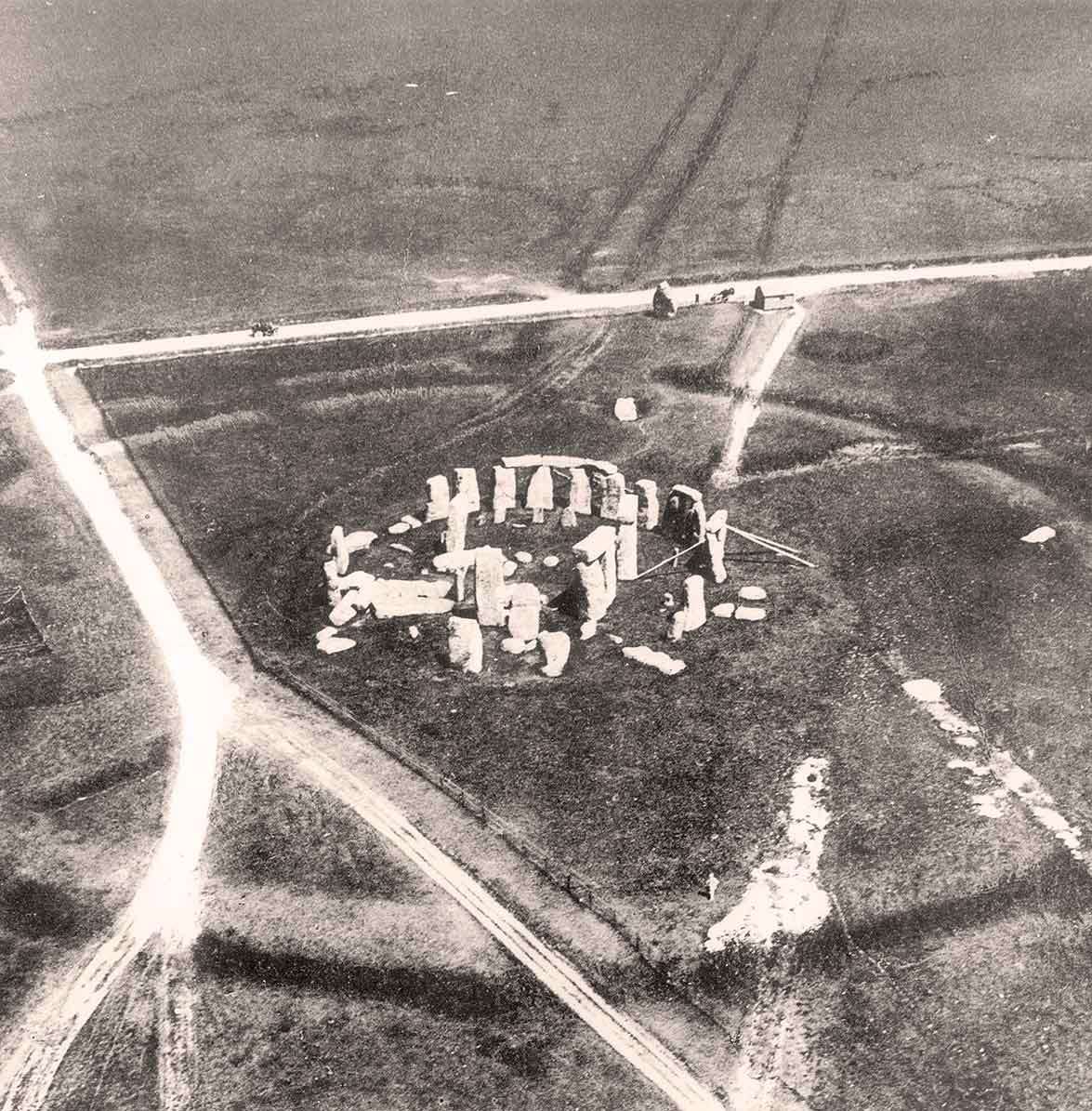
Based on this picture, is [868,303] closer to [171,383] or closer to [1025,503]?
[1025,503]

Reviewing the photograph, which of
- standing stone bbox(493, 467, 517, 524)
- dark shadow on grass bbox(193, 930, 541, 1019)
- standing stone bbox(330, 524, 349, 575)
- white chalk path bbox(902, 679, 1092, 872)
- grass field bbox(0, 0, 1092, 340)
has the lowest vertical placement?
grass field bbox(0, 0, 1092, 340)

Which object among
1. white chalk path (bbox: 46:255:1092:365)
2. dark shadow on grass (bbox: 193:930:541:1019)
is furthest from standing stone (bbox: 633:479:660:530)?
white chalk path (bbox: 46:255:1092:365)

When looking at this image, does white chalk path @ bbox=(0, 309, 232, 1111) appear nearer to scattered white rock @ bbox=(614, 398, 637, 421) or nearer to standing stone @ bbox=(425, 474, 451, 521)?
standing stone @ bbox=(425, 474, 451, 521)

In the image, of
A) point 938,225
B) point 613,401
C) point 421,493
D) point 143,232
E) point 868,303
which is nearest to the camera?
point 421,493

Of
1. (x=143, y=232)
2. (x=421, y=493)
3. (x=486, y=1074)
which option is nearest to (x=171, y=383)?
(x=421, y=493)

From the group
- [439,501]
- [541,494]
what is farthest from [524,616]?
[439,501]

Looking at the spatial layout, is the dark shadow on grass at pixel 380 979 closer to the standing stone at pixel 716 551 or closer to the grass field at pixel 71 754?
the grass field at pixel 71 754

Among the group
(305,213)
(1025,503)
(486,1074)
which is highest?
(486,1074)

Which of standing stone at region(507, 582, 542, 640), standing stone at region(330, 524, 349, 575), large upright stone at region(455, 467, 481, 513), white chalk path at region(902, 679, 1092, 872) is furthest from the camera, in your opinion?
large upright stone at region(455, 467, 481, 513)
